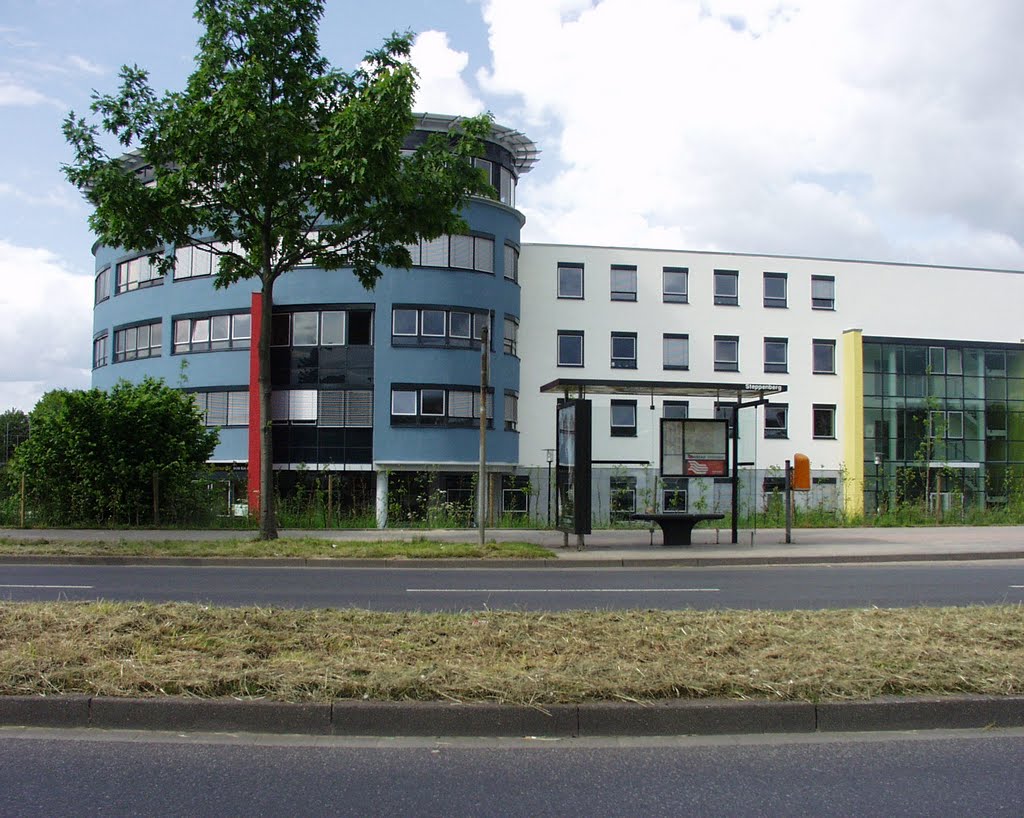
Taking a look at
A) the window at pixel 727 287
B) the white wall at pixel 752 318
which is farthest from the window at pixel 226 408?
the window at pixel 727 287

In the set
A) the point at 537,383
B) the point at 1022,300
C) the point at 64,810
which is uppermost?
the point at 1022,300

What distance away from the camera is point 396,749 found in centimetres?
534

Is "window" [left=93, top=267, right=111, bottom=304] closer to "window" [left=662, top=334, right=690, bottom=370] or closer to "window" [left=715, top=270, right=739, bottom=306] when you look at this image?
"window" [left=662, top=334, right=690, bottom=370]

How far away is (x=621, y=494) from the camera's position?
2309cm

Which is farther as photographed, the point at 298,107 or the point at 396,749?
the point at 298,107

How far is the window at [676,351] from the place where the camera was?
45231 mm

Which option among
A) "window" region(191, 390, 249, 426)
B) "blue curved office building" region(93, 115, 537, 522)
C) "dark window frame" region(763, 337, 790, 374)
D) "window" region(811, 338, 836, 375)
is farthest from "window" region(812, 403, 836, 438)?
"window" region(191, 390, 249, 426)

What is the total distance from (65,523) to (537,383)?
23.4 m

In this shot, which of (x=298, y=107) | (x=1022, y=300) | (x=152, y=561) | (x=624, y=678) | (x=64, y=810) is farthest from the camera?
(x=1022, y=300)

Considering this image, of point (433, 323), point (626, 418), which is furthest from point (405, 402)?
point (626, 418)

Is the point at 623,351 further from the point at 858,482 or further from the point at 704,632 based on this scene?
the point at 704,632

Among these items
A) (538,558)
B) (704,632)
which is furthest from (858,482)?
(704,632)

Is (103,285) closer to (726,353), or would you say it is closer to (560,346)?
(560,346)

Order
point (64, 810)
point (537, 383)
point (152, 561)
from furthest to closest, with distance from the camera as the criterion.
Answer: point (537, 383) → point (152, 561) → point (64, 810)
